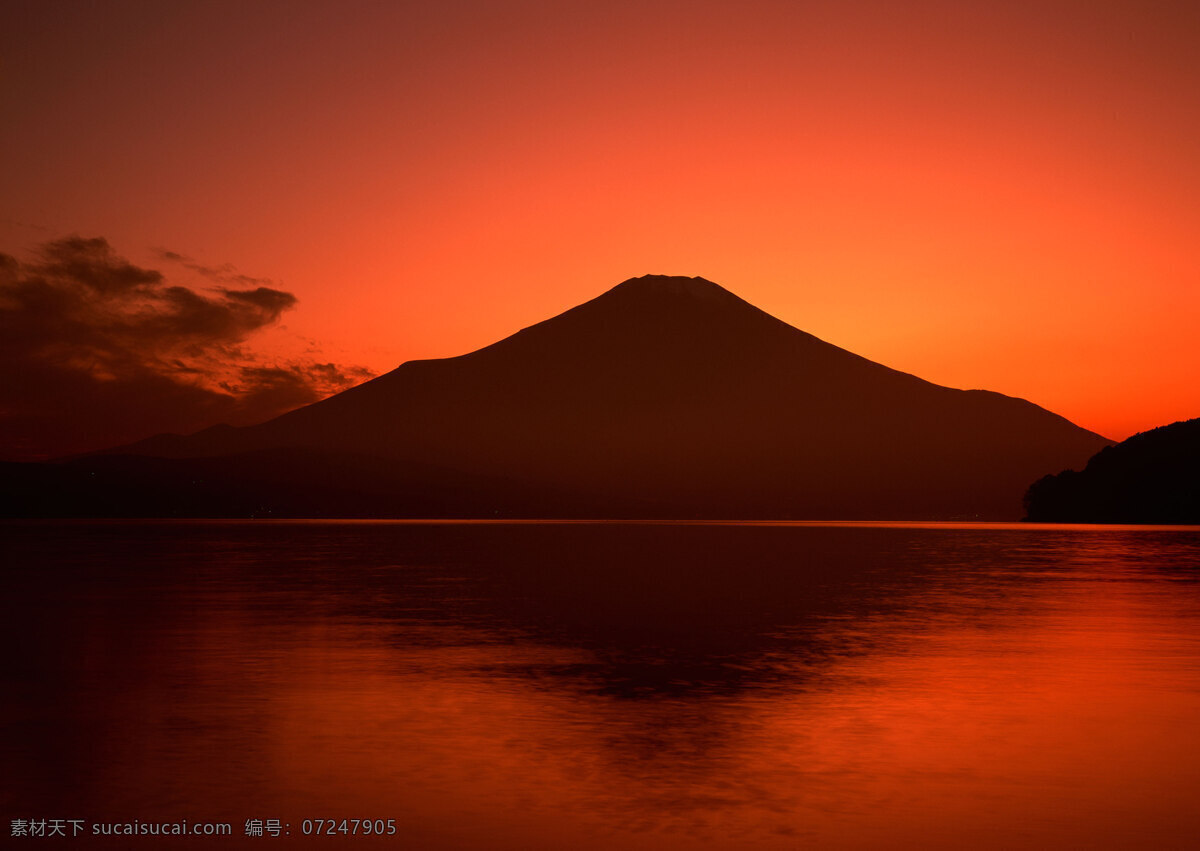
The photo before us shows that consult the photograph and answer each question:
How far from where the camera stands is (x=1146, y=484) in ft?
632

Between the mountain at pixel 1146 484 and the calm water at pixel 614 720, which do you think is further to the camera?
the mountain at pixel 1146 484

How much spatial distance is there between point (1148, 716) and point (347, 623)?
1871cm

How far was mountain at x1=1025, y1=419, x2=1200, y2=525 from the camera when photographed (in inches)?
7397

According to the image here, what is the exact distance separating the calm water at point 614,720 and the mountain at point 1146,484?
164775mm

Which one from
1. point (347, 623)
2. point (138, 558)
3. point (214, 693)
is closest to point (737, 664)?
point (214, 693)

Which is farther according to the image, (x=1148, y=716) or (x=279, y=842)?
(x=1148, y=716)

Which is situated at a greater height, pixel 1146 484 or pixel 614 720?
pixel 1146 484

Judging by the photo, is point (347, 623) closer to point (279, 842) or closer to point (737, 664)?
point (737, 664)

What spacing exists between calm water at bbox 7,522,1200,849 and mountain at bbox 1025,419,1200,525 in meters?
165

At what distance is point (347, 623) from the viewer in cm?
3030

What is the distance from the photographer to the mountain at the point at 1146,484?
188 m

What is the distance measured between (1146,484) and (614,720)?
638ft

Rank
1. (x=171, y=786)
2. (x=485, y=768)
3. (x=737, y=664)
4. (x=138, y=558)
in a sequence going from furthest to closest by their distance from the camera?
(x=138, y=558)
(x=737, y=664)
(x=485, y=768)
(x=171, y=786)

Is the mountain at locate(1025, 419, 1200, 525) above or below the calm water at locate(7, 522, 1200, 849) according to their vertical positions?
above
